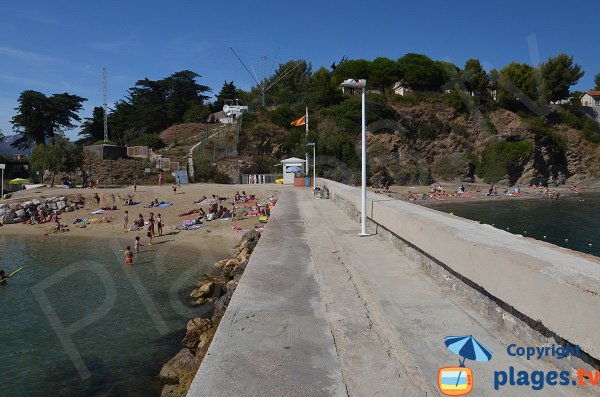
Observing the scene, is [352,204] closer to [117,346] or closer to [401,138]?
[117,346]

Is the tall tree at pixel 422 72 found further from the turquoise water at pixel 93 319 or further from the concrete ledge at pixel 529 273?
the concrete ledge at pixel 529 273

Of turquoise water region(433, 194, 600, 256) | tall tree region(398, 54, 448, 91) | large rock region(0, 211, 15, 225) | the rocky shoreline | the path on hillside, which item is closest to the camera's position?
the path on hillside

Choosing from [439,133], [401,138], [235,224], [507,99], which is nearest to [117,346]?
[235,224]

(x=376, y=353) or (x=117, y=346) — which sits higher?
(x=376, y=353)

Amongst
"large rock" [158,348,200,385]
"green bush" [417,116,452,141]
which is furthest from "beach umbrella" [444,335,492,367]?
"green bush" [417,116,452,141]

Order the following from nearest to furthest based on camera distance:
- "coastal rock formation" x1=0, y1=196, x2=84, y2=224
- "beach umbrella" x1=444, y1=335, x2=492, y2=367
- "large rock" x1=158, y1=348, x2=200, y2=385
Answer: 1. "beach umbrella" x1=444, y1=335, x2=492, y2=367
2. "large rock" x1=158, y1=348, x2=200, y2=385
3. "coastal rock formation" x1=0, y1=196, x2=84, y2=224

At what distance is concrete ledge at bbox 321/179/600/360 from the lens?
3.43m

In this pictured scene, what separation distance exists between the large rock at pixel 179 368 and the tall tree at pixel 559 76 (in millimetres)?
81629

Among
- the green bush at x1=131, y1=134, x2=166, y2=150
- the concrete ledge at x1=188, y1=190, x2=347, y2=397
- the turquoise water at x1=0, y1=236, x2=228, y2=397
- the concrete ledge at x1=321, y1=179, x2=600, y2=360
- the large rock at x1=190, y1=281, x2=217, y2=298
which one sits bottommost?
the turquoise water at x1=0, y1=236, x2=228, y2=397

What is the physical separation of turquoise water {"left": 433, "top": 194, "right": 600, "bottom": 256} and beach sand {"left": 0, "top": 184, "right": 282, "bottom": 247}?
51.6 feet

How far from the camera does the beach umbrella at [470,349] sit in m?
4.03

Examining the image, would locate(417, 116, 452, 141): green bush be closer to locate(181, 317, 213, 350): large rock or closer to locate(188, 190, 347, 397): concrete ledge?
locate(181, 317, 213, 350): large rock

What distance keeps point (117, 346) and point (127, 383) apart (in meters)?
1.96

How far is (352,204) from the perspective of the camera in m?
15.2
